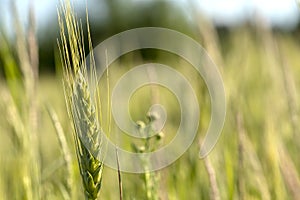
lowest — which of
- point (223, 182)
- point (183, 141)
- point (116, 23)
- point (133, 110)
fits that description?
point (223, 182)

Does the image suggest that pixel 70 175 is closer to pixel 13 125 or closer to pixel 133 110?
pixel 13 125

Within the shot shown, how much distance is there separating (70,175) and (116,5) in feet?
51.6

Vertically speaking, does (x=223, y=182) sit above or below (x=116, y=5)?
below

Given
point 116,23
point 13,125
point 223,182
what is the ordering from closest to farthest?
point 13,125
point 223,182
point 116,23

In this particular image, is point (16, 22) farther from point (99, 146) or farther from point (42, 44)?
point (42, 44)

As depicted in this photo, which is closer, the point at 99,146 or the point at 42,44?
the point at 99,146

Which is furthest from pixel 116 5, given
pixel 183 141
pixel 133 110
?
pixel 183 141

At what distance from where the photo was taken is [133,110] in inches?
118

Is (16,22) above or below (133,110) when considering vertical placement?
below

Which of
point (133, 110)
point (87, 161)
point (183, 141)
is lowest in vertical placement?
point (87, 161)

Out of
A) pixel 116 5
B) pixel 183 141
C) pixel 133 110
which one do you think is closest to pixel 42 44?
pixel 116 5

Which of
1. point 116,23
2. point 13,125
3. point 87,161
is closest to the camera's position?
point 87,161

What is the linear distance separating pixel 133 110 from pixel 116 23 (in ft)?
38.7

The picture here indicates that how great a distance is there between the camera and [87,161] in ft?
1.44
